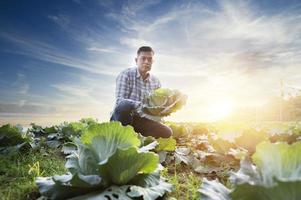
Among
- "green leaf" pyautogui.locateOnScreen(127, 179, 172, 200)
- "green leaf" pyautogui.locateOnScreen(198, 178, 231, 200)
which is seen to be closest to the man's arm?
"green leaf" pyautogui.locateOnScreen(127, 179, 172, 200)

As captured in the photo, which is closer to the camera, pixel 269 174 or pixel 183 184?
pixel 269 174

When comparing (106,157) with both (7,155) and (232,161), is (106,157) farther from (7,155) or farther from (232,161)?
(7,155)

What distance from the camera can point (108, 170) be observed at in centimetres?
259

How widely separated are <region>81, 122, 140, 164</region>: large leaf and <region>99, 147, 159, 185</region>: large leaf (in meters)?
0.11

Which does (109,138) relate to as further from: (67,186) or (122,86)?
(122,86)

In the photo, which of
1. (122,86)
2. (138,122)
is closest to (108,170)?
(138,122)

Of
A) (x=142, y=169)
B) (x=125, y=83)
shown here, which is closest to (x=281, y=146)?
(x=142, y=169)

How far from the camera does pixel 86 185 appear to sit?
101 inches

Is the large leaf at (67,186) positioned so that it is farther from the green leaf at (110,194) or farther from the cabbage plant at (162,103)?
the cabbage plant at (162,103)

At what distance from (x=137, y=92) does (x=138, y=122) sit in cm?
83

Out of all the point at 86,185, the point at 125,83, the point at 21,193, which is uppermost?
the point at 125,83

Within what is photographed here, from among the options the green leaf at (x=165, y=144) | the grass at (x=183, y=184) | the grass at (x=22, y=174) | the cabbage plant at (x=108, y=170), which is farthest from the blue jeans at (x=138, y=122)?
the cabbage plant at (x=108, y=170)

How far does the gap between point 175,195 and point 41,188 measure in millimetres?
1210

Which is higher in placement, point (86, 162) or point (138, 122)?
point (138, 122)
